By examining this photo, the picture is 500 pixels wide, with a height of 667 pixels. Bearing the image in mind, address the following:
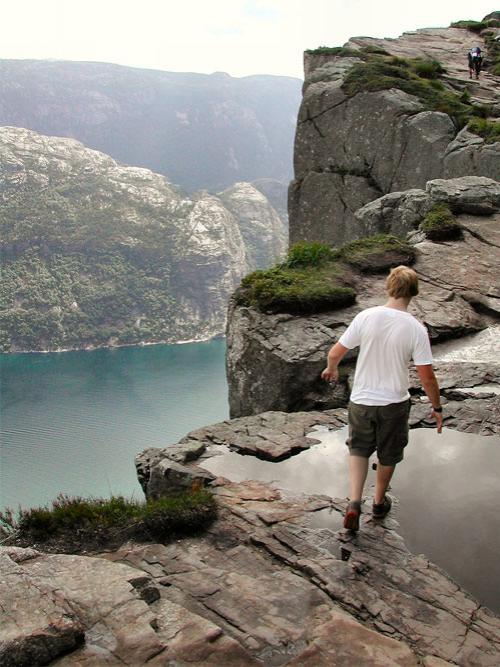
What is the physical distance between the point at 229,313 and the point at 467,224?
26.6 feet

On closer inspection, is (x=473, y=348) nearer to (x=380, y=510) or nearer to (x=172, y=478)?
(x=380, y=510)

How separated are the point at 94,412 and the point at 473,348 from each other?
8017 centimetres

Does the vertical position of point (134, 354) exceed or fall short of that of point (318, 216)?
it falls short

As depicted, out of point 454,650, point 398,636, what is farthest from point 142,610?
point 454,650

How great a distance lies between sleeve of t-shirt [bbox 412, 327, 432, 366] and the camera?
5941mm

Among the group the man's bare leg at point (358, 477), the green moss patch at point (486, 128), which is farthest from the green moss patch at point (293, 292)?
the green moss patch at point (486, 128)

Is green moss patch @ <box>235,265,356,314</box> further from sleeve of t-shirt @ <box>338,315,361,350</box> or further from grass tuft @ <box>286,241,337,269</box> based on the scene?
sleeve of t-shirt @ <box>338,315,361,350</box>

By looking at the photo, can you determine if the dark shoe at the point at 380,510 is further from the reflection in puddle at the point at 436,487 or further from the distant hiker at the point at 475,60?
the distant hiker at the point at 475,60

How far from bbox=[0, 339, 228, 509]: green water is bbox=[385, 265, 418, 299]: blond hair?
104 ft

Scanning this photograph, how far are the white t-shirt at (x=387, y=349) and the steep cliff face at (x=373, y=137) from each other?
19065mm

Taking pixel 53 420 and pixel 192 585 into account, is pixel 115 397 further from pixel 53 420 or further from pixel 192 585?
pixel 192 585

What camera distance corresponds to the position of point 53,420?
3344 inches

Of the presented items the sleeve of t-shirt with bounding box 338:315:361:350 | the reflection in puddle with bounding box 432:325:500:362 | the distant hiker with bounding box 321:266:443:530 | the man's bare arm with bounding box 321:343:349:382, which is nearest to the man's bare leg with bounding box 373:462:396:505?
the distant hiker with bounding box 321:266:443:530

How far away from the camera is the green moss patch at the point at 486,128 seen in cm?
2365
